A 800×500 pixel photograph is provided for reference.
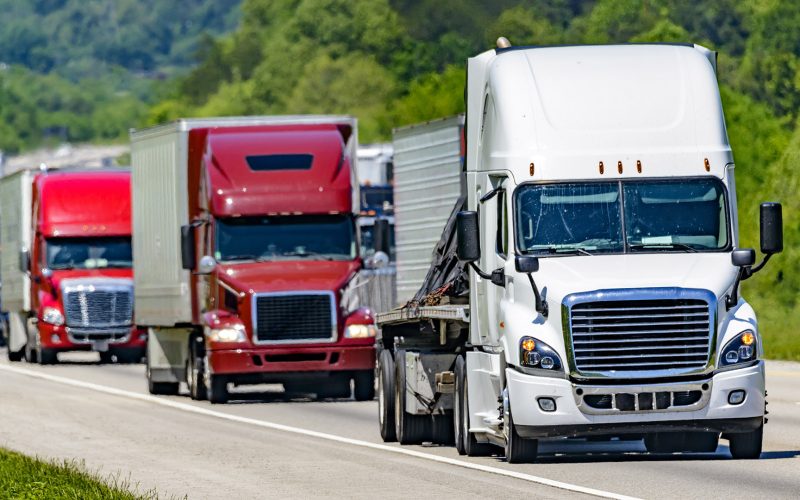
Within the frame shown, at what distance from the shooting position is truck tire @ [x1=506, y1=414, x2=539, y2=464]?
1727 cm

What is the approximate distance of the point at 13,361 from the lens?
4659cm

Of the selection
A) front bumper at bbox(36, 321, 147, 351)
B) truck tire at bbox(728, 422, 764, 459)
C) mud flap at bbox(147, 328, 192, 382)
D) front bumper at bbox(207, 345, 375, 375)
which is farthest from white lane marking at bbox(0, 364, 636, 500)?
front bumper at bbox(36, 321, 147, 351)

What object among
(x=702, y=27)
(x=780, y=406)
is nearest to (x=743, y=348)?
(x=780, y=406)

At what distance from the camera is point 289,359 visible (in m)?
28.1

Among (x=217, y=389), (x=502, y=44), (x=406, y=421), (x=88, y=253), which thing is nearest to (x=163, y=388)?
(x=217, y=389)

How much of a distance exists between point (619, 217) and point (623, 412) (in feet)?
5.36

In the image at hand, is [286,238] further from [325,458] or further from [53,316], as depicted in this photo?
[53,316]

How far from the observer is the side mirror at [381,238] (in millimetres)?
28312

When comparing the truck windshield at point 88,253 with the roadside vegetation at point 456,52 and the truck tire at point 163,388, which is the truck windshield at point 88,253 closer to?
the truck tire at point 163,388

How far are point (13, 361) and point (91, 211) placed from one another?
5.95 m

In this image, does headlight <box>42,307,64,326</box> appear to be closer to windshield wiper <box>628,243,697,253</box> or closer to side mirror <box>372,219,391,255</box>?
side mirror <box>372,219,391,255</box>

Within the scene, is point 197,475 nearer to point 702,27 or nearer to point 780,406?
point 780,406

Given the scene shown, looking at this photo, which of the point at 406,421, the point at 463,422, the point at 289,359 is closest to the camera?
the point at 463,422

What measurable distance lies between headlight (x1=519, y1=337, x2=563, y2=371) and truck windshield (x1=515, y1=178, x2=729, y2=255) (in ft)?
2.72
